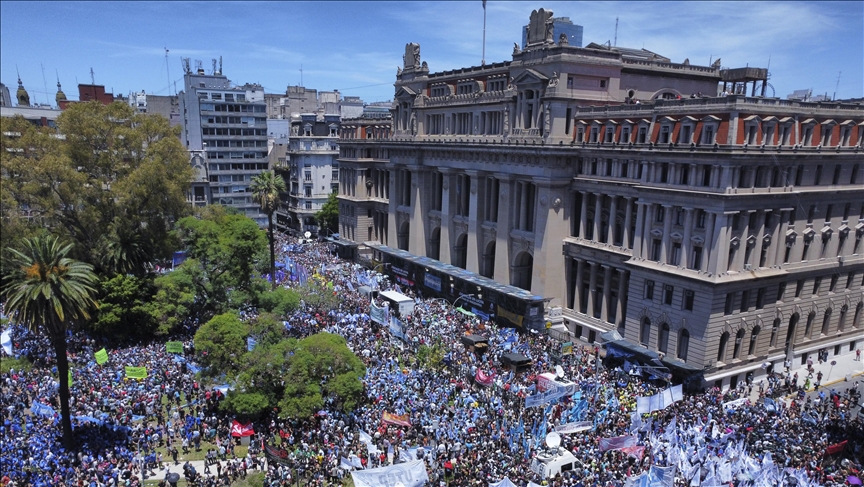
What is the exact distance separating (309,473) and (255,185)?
146 ft

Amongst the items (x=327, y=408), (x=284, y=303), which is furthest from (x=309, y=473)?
(x=284, y=303)

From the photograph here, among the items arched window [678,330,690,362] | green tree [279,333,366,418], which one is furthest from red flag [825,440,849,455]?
green tree [279,333,366,418]

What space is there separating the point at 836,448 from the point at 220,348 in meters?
38.6

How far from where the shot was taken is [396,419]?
38.1 metres

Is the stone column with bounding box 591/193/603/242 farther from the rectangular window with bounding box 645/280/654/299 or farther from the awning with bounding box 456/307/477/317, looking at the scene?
the awning with bounding box 456/307/477/317

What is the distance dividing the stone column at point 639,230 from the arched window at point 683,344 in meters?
7.15

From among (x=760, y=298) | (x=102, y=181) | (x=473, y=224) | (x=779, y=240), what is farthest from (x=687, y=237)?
(x=102, y=181)

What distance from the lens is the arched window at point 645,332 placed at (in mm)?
51438

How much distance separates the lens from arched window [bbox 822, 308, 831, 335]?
55.2 meters

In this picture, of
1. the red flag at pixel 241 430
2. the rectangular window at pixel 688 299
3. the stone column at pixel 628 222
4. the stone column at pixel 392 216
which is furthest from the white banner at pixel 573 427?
the stone column at pixel 392 216

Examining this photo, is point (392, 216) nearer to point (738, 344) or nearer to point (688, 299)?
point (688, 299)

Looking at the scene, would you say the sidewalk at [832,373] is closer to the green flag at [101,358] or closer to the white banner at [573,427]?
the white banner at [573,427]

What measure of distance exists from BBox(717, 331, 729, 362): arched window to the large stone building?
0.11 meters

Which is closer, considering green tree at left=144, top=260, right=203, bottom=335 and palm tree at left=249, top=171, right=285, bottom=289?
green tree at left=144, top=260, right=203, bottom=335
